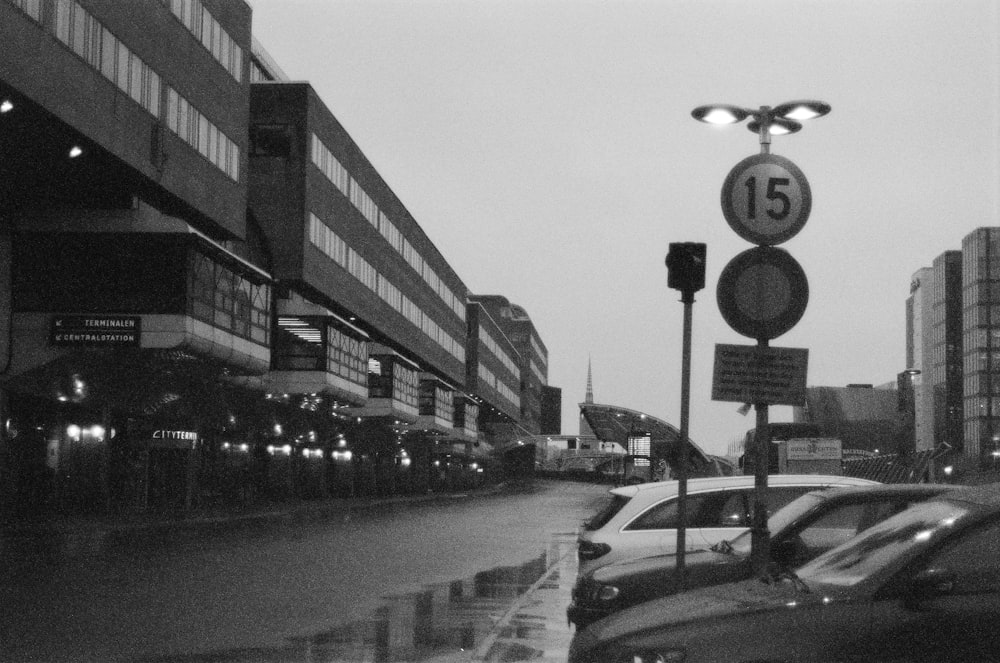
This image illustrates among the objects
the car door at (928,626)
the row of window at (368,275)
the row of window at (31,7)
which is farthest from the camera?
the row of window at (368,275)

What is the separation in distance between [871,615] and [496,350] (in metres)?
137

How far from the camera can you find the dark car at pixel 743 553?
8.80 metres

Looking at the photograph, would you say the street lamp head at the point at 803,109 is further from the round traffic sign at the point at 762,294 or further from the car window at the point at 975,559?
the car window at the point at 975,559

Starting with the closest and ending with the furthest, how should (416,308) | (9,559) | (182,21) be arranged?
(9,559) < (182,21) < (416,308)

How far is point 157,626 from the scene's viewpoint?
13375mm

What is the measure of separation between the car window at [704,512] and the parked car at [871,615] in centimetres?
563

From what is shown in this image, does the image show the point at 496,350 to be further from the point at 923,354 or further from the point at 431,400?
the point at 431,400

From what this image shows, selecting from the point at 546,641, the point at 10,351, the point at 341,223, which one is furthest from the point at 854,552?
the point at 341,223

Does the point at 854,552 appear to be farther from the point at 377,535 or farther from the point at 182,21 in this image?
the point at 182,21

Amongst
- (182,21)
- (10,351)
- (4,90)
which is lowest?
(10,351)

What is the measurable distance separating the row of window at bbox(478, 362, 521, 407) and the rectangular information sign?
91.2 m

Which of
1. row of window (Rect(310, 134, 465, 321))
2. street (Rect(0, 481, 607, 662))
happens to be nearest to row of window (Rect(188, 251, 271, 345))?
street (Rect(0, 481, 607, 662))

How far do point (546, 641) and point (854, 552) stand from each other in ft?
20.5

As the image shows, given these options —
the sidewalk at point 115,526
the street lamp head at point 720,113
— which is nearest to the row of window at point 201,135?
the sidewalk at point 115,526
